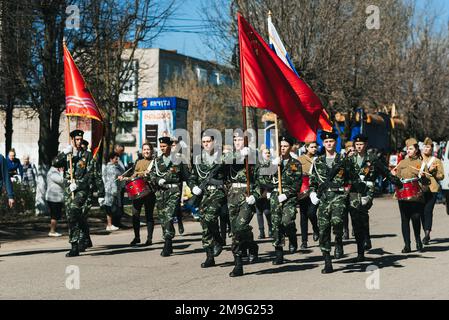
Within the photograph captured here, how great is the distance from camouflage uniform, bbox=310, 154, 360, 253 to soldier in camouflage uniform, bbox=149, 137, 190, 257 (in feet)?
8.15

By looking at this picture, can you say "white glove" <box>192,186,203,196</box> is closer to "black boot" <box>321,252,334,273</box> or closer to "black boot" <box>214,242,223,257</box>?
"black boot" <box>214,242,223,257</box>

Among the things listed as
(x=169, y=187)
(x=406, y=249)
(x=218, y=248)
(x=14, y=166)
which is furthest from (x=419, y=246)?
(x=14, y=166)

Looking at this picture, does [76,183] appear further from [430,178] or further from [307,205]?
[430,178]

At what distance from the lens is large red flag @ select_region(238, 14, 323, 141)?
1092 centimetres

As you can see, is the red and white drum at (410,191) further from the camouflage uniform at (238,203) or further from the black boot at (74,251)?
the black boot at (74,251)

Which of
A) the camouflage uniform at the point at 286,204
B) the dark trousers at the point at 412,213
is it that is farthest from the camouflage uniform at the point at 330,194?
the dark trousers at the point at 412,213

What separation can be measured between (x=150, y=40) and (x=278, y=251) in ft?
43.3

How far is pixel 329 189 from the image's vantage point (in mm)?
10859

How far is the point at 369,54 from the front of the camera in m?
32.7

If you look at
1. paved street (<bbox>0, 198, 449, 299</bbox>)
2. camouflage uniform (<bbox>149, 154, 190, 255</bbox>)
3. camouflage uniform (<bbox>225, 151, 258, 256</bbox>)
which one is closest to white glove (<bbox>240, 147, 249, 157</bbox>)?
camouflage uniform (<bbox>225, 151, 258, 256</bbox>)

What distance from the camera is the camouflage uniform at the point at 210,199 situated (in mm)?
11109

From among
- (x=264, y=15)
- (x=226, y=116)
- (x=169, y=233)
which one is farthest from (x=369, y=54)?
(x=226, y=116)
